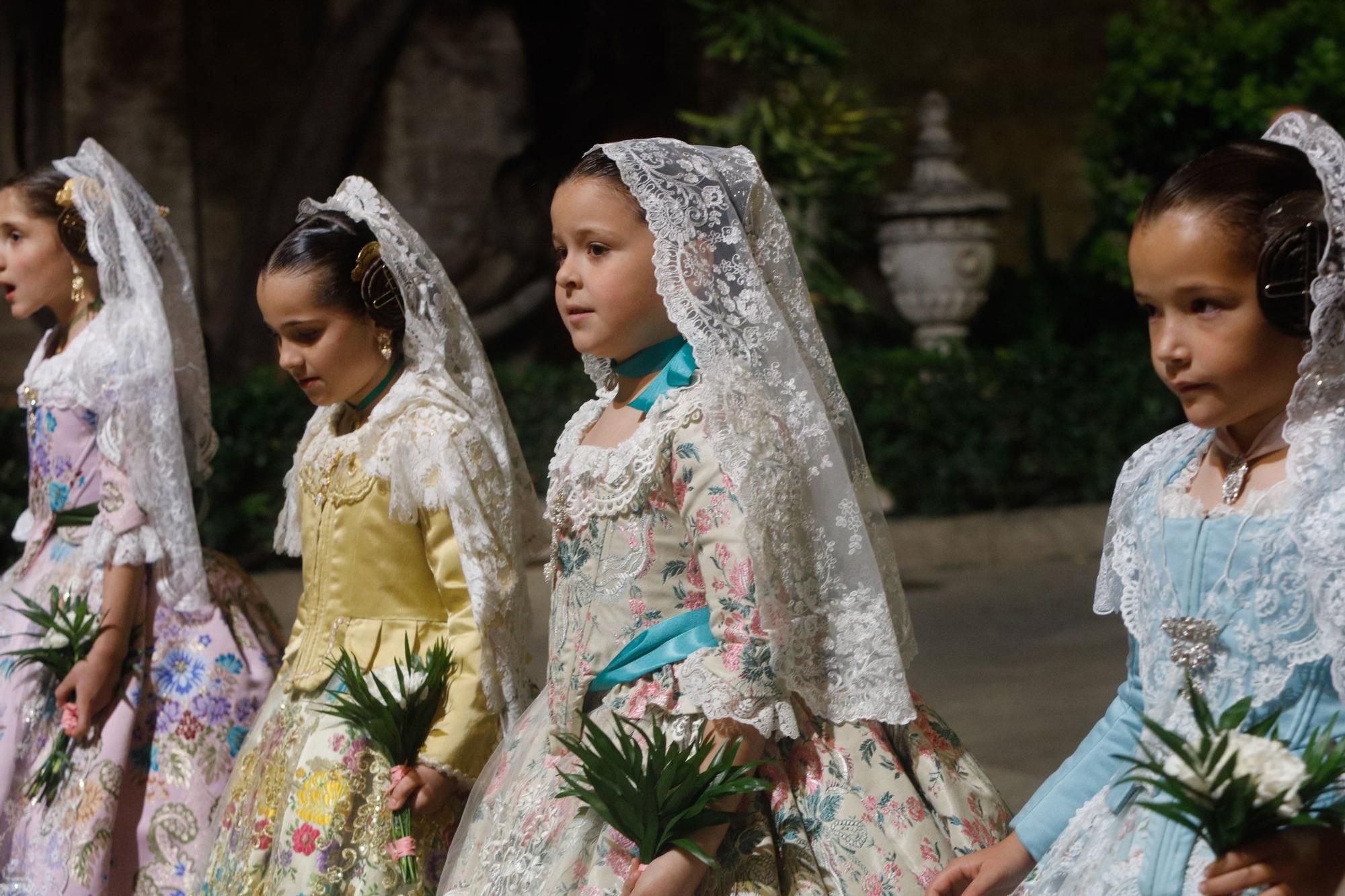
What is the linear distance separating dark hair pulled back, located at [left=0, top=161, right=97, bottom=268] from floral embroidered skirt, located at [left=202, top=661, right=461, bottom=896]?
1.45m

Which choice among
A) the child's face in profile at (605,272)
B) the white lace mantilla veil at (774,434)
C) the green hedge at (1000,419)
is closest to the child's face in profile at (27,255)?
the child's face in profile at (605,272)

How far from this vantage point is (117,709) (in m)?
3.71

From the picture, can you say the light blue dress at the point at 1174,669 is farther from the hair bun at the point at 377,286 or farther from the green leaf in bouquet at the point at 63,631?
the green leaf in bouquet at the point at 63,631

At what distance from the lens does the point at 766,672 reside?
241cm

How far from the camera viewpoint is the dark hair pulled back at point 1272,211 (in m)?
2.01

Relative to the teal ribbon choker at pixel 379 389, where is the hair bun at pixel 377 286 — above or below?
above

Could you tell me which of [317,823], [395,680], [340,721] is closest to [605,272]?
[395,680]

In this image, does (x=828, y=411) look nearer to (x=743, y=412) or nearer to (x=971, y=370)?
(x=743, y=412)

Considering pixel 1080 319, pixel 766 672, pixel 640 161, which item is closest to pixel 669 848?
pixel 766 672

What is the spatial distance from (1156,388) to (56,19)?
21.9 feet

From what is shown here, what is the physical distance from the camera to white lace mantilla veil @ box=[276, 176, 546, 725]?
3.04 metres

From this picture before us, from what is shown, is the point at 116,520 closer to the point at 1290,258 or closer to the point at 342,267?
the point at 342,267

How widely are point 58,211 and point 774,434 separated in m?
2.26

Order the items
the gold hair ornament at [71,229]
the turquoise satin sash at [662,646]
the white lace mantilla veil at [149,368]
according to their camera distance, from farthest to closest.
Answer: the gold hair ornament at [71,229]
the white lace mantilla veil at [149,368]
the turquoise satin sash at [662,646]
